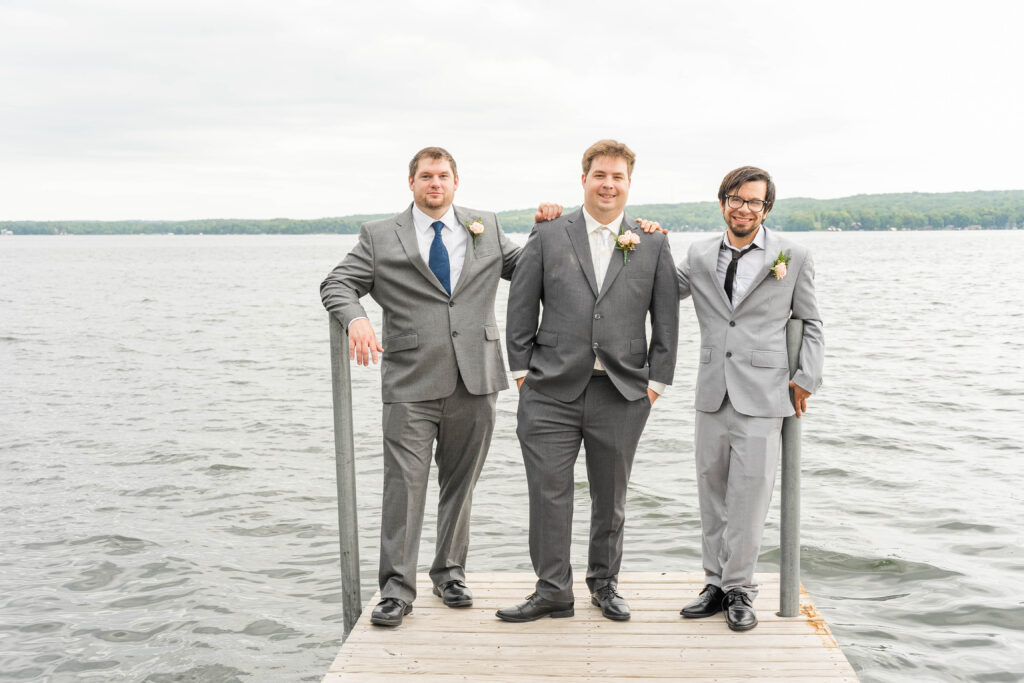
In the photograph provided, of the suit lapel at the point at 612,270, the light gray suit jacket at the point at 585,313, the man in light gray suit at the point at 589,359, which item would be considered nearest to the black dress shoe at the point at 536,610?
the man in light gray suit at the point at 589,359

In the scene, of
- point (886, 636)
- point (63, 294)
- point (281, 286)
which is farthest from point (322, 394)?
point (281, 286)

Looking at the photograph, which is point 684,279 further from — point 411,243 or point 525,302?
point 411,243

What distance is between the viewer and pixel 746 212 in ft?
14.9

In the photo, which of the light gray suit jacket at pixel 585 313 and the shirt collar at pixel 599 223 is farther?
the shirt collar at pixel 599 223

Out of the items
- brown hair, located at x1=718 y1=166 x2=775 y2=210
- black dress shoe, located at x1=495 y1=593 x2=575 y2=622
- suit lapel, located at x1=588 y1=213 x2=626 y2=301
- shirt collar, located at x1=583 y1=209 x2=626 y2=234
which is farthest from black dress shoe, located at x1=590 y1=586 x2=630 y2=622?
brown hair, located at x1=718 y1=166 x2=775 y2=210

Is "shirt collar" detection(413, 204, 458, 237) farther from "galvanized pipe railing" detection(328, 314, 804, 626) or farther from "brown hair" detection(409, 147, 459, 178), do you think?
"galvanized pipe railing" detection(328, 314, 804, 626)

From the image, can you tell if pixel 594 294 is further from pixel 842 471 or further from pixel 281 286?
pixel 281 286

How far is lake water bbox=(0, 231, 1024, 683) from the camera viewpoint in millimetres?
6305

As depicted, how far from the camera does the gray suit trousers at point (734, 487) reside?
4535 mm

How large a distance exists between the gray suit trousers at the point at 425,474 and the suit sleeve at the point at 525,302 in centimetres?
30

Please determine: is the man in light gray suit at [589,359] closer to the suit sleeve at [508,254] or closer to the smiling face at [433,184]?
the suit sleeve at [508,254]

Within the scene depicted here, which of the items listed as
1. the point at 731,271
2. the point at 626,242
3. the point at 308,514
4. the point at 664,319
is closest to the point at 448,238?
the point at 626,242

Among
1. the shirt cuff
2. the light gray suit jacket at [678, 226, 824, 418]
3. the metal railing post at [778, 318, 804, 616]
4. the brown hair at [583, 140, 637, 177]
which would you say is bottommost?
the metal railing post at [778, 318, 804, 616]

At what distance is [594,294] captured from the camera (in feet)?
14.9
